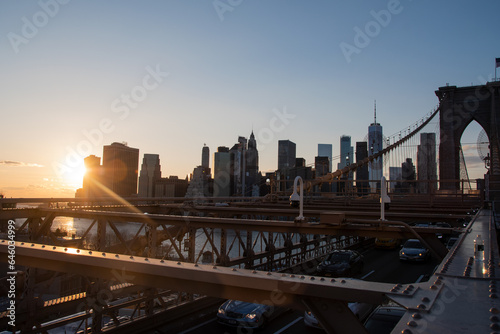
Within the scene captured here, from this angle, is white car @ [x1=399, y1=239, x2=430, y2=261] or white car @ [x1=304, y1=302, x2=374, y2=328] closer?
white car @ [x1=304, y1=302, x2=374, y2=328]

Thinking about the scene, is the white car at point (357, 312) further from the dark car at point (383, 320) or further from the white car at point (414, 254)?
the white car at point (414, 254)

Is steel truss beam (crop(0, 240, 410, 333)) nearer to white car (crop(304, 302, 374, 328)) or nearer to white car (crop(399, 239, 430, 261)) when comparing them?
white car (crop(304, 302, 374, 328))

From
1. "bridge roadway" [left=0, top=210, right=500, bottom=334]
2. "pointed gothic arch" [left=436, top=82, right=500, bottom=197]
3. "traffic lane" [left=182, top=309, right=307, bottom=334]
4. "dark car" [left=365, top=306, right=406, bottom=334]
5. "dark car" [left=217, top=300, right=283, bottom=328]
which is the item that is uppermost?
"pointed gothic arch" [left=436, top=82, right=500, bottom=197]

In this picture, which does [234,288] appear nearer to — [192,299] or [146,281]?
[146,281]

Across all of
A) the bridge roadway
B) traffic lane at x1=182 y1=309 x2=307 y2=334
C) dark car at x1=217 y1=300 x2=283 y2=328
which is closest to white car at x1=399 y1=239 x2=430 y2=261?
traffic lane at x1=182 y1=309 x2=307 y2=334

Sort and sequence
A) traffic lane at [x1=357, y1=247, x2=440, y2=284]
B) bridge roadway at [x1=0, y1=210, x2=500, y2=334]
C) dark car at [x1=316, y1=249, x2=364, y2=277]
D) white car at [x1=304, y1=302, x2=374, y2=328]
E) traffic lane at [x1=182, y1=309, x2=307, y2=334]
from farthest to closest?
dark car at [x1=316, y1=249, x2=364, y2=277], traffic lane at [x1=357, y1=247, x2=440, y2=284], traffic lane at [x1=182, y1=309, x2=307, y2=334], white car at [x1=304, y1=302, x2=374, y2=328], bridge roadway at [x1=0, y1=210, x2=500, y2=334]

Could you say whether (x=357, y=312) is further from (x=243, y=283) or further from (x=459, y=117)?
(x=459, y=117)

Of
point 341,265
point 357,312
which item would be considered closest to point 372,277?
point 341,265

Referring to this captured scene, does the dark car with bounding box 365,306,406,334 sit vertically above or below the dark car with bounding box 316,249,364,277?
above

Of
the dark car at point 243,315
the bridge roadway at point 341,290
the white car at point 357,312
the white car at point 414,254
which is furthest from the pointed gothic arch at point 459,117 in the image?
the bridge roadway at point 341,290
